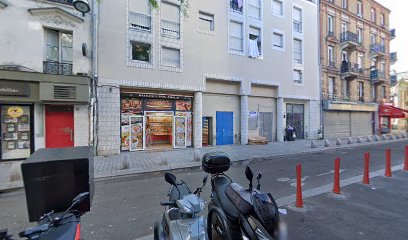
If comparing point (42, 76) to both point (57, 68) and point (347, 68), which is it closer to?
point (57, 68)

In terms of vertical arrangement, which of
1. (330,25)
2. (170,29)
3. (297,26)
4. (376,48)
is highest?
(330,25)

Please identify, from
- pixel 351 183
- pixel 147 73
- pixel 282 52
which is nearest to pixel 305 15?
pixel 282 52

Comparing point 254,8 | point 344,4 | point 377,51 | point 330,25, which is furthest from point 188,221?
point 377,51

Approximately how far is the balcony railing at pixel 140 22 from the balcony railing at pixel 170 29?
0.85 metres

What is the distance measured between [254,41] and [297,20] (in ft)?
20.2

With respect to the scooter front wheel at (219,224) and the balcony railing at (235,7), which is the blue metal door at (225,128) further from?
the scooter front wheel at (219,224)

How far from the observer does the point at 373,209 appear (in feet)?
15.3

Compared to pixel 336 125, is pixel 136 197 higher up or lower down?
lower down

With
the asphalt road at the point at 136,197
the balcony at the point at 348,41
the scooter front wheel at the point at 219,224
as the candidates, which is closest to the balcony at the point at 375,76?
the balcony at the point at 348,41

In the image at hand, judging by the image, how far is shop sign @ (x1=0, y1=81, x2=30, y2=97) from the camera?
977cm

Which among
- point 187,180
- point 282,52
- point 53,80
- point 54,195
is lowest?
point 187,180

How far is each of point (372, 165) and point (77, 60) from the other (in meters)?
13.5

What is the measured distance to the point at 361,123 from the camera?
2539 cm

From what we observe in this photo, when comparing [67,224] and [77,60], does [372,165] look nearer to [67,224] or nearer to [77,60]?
[67,224]
